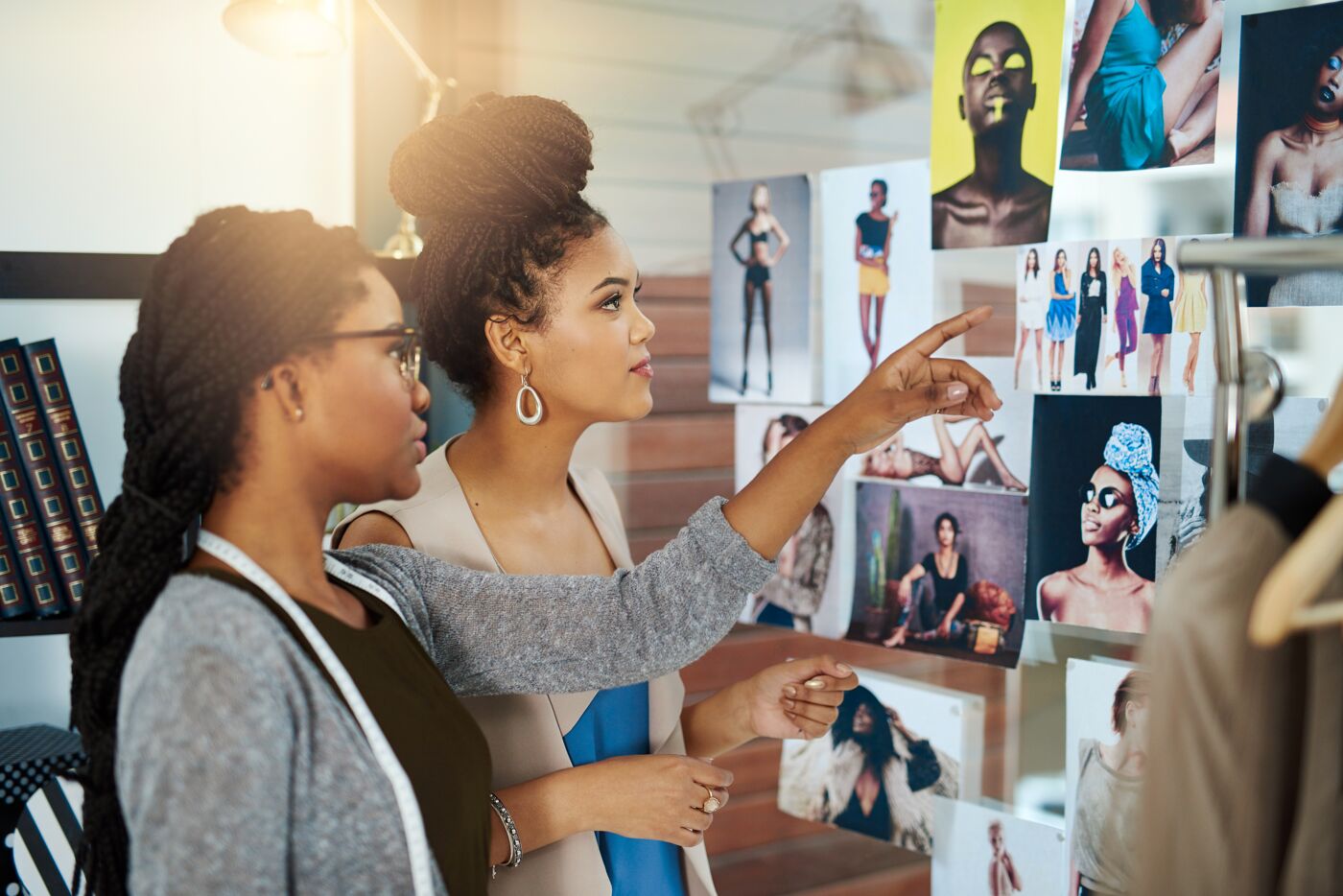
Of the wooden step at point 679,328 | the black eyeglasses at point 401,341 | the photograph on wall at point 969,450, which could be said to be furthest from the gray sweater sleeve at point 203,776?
the wooden step at point 679,328

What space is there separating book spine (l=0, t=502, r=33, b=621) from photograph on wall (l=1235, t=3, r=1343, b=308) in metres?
1.57

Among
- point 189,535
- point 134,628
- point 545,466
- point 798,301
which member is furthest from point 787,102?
point 134,628

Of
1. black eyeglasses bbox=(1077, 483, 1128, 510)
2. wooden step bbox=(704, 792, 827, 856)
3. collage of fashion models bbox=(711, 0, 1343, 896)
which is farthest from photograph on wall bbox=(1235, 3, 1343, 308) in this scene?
wooden step bbox=(704, 792, 827, 856)

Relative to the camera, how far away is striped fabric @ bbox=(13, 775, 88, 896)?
4.67ft

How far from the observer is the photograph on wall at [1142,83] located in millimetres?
1271

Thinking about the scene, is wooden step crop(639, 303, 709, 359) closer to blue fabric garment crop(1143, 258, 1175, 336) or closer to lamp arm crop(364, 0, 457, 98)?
lamp arm crop(364, 0, 457, 98)

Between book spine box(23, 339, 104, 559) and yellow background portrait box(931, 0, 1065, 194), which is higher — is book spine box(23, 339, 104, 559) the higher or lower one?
the lower one

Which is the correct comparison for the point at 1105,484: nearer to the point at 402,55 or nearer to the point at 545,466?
the point at 545,466

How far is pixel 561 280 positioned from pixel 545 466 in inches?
9.3

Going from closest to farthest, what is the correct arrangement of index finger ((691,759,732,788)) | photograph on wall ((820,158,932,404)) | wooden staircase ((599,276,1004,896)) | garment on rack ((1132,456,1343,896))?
garment on rack ((1132,456,1343,896)) → index finger ((691,759,732,788)) → photograph on wall ((820,158,932,404)) → wooden staircase ((599,276,1004,896))

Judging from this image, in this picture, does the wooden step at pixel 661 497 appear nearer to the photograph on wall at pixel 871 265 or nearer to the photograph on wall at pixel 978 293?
the photograph on wall at pixel 871 265

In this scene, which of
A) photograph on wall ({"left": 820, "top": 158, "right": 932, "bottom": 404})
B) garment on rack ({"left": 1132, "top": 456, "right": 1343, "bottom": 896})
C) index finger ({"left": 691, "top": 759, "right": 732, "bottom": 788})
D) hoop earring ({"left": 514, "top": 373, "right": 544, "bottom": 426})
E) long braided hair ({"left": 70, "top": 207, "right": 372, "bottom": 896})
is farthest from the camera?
photograph on wall ({"left": 820, "top": 158, "right": 932, "bottom": 404})

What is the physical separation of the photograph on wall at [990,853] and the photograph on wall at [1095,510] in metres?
0.30

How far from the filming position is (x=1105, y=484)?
1391 mm
